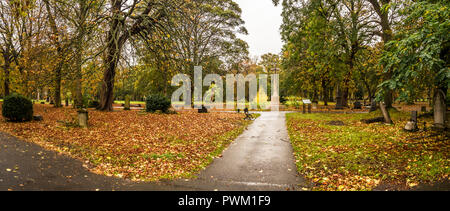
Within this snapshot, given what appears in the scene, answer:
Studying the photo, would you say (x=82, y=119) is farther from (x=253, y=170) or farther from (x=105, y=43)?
(x=253, y=170)

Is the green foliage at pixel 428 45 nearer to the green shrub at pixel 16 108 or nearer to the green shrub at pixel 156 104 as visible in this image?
the green shrub at pixel 156 104

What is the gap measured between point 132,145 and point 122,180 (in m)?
3.06

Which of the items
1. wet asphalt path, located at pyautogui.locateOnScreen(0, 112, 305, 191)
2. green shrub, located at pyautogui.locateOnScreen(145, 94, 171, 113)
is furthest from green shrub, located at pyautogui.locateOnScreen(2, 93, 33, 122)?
green shrub, located at pyautogui.locateOnScreen(145, 94, 171, 113)

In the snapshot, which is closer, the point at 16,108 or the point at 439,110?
the point at 439,110

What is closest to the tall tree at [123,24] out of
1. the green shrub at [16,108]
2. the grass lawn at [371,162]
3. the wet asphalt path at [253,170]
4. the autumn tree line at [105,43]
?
the autumn tree line at [105,43]

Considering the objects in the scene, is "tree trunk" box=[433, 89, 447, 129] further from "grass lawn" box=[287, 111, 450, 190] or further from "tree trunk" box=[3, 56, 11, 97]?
"tree trunk" box=[3, 56, 11, 97]

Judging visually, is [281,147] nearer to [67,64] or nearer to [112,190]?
[112,190]

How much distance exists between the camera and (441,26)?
15.2 ft

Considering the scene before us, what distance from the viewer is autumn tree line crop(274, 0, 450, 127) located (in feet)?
16.3

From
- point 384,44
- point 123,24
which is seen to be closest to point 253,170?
point 384,44

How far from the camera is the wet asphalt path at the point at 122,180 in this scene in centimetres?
451

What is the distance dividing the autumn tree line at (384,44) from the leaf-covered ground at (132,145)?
17.8 ft

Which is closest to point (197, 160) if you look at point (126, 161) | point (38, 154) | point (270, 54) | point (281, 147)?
point (126, 161)

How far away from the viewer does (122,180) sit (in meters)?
4.88
